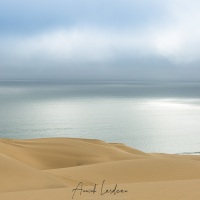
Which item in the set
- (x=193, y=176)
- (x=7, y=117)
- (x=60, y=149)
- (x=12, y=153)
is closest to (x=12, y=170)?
(x=193, y=176)

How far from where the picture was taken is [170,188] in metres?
6.01

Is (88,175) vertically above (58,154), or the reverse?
(58,154)

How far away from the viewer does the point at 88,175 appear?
1081 cm

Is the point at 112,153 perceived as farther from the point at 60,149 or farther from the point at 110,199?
the point at 110,199

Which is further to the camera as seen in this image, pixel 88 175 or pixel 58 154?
pixel 58 154

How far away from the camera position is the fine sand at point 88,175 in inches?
225

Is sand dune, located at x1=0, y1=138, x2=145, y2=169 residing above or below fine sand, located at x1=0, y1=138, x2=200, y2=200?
above

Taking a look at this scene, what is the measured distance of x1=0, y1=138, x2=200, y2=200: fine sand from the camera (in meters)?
5.72

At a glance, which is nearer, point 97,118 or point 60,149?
point 60,149

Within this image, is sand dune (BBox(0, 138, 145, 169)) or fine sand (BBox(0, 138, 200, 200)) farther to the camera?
sand dune (BBox(0, 138, 145, 169))

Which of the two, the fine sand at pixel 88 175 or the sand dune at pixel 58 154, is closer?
the fine sand at pixel 88 175

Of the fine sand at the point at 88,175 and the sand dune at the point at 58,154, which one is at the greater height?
the sand dune at the point at 58,154

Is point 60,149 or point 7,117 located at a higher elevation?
point 7,117

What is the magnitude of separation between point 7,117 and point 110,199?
203ft
